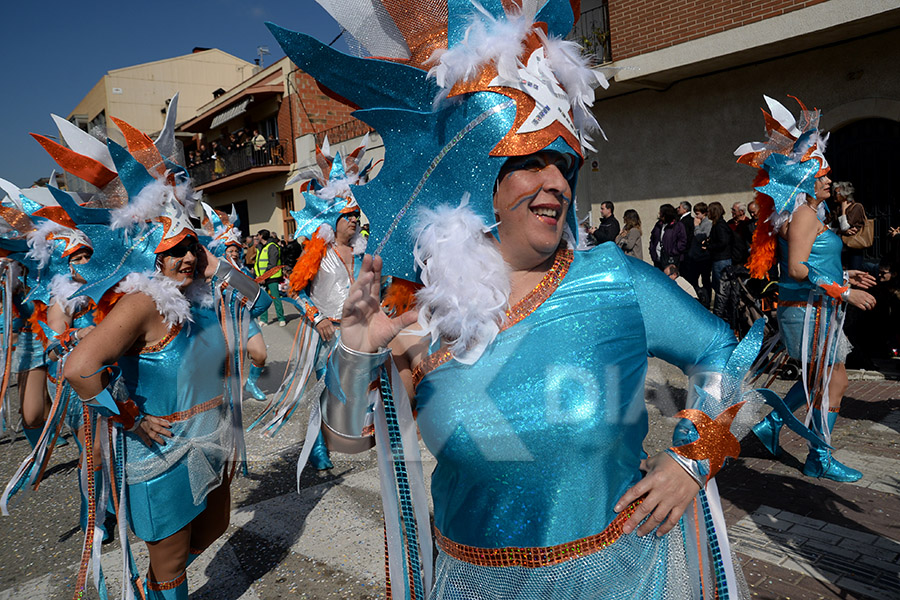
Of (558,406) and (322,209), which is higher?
(322,209)

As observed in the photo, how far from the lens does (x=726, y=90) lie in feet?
33.9

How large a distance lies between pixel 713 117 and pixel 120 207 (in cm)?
981

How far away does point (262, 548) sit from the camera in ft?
13.0

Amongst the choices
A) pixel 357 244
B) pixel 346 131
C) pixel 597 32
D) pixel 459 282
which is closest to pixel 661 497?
pixel 459 282

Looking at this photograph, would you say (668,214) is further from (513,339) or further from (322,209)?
(513,339)

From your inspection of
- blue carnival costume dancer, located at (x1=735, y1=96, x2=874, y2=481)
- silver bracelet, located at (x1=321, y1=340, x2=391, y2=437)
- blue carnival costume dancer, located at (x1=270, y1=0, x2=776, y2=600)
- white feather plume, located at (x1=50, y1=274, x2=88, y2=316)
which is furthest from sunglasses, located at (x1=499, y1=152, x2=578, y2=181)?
white feather plume, located at (x1=50, y1=274, x2=88, y2=316)

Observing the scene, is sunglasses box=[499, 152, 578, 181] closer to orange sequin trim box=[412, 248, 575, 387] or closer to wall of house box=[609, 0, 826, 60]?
orange sequin trim box=[412, 248, 575, 387]

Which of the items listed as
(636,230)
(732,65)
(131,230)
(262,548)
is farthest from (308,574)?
(732,65)

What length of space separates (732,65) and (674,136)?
4.71 ft

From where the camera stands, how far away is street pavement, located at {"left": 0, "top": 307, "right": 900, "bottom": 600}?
10.4 ft

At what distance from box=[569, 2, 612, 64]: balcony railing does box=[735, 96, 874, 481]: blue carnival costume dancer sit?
25.0 feet

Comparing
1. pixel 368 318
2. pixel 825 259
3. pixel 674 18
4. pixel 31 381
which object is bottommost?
pixel 31 381

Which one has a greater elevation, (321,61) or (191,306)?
(321,61)

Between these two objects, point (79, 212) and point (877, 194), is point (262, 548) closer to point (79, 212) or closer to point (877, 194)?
point (79, 212)
